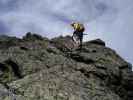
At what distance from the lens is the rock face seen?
141ft

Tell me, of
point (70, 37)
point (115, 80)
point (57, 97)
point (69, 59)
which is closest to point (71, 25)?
point (70, 37)

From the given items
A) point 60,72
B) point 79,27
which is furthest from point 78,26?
point 60,72

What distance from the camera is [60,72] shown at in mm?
47562

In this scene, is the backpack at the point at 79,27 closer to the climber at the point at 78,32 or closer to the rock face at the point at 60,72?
the climber at the point at 78,32

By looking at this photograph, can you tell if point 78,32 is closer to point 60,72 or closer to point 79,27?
point 79,27

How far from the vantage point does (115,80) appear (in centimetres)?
5150

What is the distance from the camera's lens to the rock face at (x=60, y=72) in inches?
1694

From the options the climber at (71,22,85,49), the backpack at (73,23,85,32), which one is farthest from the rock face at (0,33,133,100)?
the backpack at (73,23,85,32)

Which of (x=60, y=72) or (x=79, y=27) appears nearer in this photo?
(x=60, y=72)

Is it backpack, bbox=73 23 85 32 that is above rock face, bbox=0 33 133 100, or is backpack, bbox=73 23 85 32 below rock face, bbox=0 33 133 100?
above

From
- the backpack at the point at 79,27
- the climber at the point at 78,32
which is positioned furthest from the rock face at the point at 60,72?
the backpack at the point at 79,27

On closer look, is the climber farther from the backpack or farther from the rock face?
the rock face

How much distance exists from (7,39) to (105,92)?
20.9 metres

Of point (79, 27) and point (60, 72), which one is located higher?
point (79, 27)
